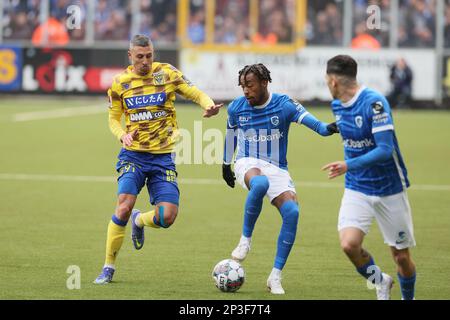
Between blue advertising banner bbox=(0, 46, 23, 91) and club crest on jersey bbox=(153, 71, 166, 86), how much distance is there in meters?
24.9

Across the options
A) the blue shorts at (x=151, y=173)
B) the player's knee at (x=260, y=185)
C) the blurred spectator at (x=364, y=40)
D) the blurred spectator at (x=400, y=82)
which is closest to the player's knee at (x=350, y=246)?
the player's knee at (x=260, y=185)

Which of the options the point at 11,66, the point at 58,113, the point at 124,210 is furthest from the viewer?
the point at 11,66

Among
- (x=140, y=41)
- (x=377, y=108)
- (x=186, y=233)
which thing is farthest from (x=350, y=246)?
(x=186, y=233)

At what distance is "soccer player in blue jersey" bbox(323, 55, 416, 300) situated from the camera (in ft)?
25.9

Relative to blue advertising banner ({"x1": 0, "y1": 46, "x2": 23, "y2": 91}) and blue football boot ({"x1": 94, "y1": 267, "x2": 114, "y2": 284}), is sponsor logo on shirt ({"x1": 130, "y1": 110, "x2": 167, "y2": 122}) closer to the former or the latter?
blue football boot ({"x1": 94, "y1": 267, "x2": 114, "y2": 284})

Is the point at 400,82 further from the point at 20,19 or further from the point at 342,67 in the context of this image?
the point at 342,67

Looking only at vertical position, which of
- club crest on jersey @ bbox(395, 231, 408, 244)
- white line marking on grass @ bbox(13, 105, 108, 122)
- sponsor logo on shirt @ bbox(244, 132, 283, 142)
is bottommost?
white line marking on grass @ bbox(13, 105, 108, 122)

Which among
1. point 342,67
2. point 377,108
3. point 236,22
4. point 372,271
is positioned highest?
point 236,22

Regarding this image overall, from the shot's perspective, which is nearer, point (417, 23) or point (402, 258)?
point (402, 258)

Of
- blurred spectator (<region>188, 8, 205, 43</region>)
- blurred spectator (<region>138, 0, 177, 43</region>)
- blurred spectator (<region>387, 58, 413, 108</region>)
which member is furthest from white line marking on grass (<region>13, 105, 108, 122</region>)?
blurred spectator (<region>387, 58, 413, 108</region>)

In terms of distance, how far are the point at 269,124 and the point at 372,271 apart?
2013 millimetres

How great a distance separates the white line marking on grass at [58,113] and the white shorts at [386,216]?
69.1 feet

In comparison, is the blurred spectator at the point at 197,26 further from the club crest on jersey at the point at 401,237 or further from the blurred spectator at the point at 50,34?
the club crest on jersey at the point at 401,237

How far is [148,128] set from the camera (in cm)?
962
